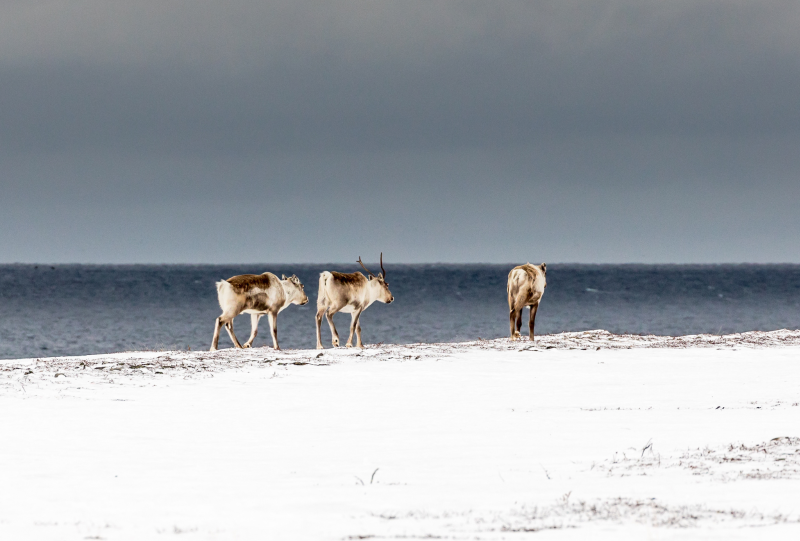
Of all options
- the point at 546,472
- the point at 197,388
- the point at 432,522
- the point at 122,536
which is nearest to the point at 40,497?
the point at 122,536

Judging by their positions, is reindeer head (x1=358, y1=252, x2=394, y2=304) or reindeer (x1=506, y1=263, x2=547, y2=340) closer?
reindeer head (x1=358, y1=252, x2=394, y2=304)

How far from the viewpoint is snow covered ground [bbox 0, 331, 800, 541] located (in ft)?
25.0

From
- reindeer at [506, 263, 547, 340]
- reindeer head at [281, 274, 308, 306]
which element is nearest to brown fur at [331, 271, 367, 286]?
reindeer head at [281, 274, 308, 306]

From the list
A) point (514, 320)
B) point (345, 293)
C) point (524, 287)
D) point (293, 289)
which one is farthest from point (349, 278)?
point (514, 320)

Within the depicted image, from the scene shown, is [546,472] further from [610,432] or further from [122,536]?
[122,536]

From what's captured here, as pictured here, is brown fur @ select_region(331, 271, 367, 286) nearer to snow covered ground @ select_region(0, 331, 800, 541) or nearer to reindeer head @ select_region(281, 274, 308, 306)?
reindeer head @ select_region(281, 274, 308, 306)

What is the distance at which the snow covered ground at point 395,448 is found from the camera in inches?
299

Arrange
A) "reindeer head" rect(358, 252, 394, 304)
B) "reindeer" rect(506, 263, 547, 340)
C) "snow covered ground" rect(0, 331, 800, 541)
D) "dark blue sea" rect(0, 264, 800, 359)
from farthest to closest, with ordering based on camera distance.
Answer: "dark blue sea" rect(0, 264, 800, 359), "reindeer" rect(506, 263, 547, 340), "reindeer head" rect(358, 252, 394, 304), "snow covered ground" rect(0, 331, 800, 541)

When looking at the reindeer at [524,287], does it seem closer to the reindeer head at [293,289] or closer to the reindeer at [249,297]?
the reindeer head at [293,289]

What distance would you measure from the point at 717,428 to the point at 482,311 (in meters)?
69.7

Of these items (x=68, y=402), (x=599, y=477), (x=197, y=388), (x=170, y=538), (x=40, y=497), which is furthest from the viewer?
(x=197, y=388)

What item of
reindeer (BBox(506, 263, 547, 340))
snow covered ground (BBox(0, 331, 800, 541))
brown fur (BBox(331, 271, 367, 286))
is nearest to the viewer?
snow covered ground (BBox(0, 331, 800, 541))

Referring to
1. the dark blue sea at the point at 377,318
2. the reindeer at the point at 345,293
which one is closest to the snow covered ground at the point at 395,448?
the reindeer at the point at 345,293

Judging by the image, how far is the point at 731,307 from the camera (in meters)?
89.8
